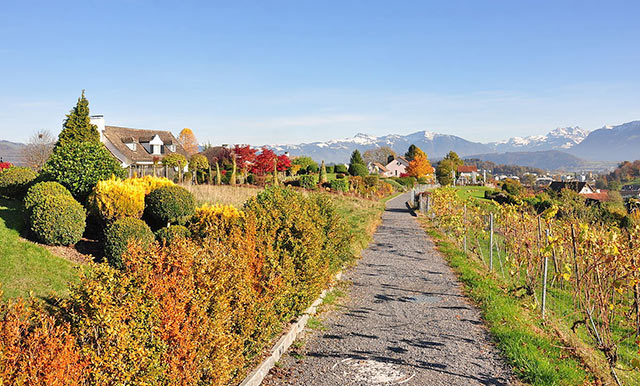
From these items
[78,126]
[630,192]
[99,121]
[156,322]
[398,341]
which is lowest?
[630,192]

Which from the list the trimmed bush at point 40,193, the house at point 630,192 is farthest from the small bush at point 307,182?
the trimmed bush at point 40,193

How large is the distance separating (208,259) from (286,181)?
3032cm

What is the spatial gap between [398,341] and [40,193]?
288 inches

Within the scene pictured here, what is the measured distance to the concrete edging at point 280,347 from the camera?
16.3ft

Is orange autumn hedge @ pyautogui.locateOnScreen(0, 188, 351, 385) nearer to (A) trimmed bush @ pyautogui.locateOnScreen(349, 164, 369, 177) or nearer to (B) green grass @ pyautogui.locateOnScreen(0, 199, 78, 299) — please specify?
(B) green grass @ pyautogui.locateOnScreen(0, 199, 78, 299)

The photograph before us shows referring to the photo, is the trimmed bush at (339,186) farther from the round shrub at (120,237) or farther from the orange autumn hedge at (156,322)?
the orange autumn hedge at (156,322)

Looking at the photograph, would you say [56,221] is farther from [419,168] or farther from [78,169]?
[419,168]

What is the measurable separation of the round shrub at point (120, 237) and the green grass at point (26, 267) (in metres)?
0.69

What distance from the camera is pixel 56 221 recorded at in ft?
27.3

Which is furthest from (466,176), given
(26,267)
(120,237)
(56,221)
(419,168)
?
(26,267)

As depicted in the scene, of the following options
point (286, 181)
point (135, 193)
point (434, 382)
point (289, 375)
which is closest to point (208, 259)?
point (289, 375)

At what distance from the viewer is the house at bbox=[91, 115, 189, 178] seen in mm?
37631

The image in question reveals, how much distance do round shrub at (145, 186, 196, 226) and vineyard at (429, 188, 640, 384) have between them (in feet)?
22.9

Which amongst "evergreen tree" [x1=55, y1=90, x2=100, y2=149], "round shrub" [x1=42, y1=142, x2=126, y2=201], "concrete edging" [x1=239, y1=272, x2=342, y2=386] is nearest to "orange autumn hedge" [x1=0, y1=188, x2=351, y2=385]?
"concrete edging" [x1=239, y1=272, x2=342, y2=386]
